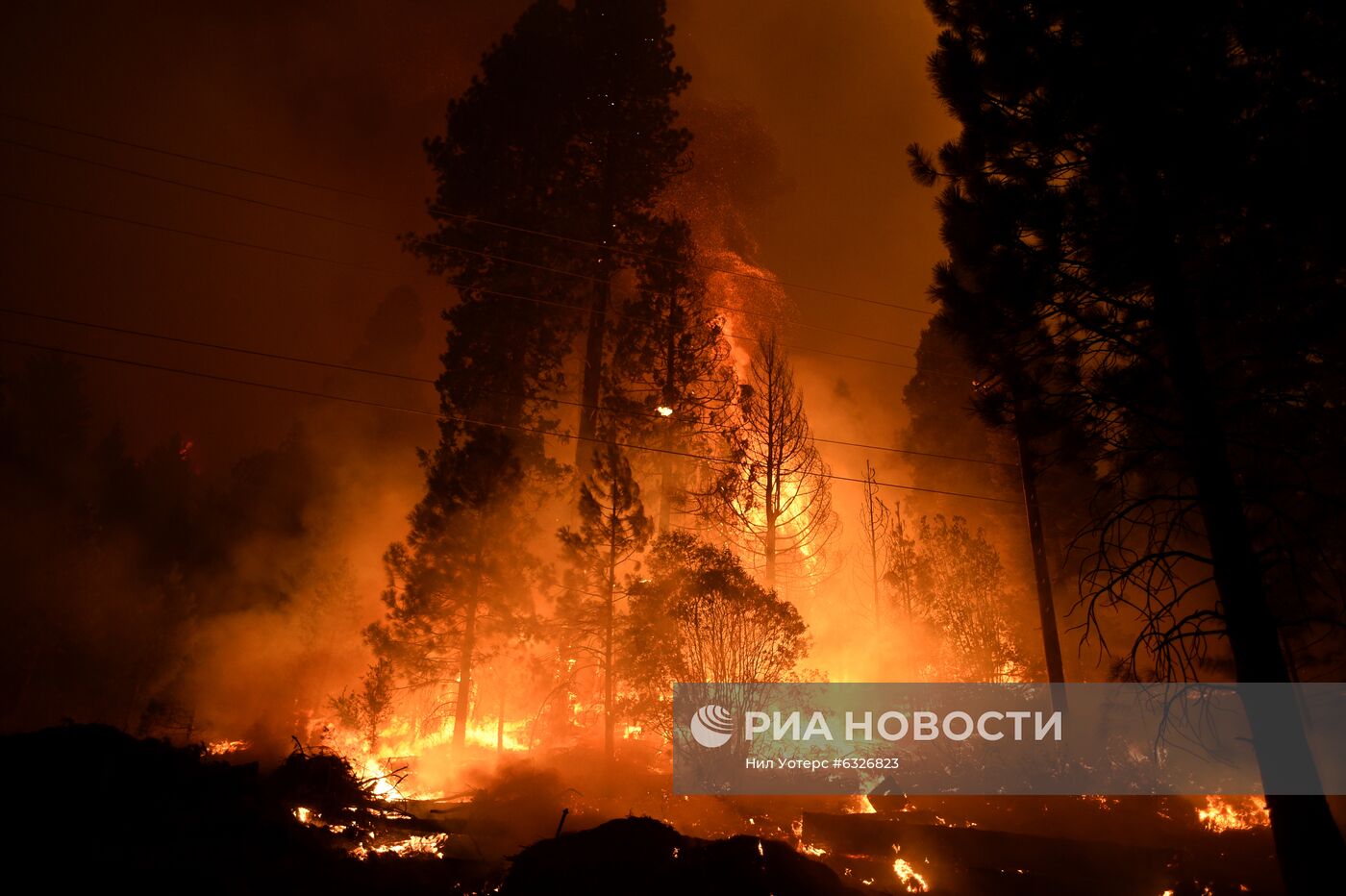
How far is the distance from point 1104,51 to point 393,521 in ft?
100

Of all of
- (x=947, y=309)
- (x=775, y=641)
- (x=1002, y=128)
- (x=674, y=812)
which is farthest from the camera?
(x=775, y=641)

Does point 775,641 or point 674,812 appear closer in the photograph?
point 674,812

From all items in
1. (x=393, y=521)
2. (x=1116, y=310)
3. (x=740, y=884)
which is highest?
(x=393, y=521)

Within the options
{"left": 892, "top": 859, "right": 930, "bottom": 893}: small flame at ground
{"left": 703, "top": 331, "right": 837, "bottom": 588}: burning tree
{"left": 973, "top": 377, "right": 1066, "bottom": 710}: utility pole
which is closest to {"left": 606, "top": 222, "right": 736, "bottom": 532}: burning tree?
{"left": 703, "top": 331, "right": 837, "bottom": 588}: burning tree

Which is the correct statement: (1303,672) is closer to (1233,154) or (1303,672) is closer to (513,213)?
(1233,154)

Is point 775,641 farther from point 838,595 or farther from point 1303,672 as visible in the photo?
point 838,595

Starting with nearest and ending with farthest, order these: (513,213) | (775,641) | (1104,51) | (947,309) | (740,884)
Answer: (740,884) < (1104,51) < (947,309) < (775,641) < (513,213)

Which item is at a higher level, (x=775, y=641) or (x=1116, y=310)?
(x=1116, y=310)

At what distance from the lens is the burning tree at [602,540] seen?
19094 mm

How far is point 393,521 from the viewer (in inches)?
1256

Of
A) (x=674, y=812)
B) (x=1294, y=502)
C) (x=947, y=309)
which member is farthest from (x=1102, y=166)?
(x=674, y=812)

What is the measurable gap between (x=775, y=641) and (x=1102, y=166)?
439 inches
